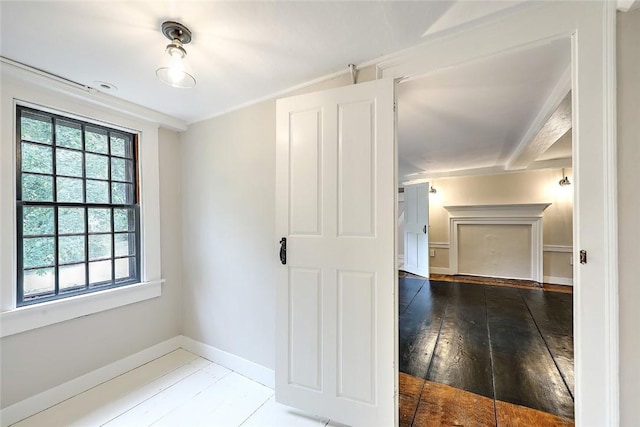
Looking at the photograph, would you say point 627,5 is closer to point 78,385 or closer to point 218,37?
point 218,37

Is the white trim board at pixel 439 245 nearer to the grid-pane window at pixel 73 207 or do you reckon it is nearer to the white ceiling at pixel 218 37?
the white ceiling at pixel 218 37

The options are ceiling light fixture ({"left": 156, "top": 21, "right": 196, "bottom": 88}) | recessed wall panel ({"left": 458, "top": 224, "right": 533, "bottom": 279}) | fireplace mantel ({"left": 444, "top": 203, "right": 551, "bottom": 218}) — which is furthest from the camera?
recessed wall panel ({"left": 458, "top": 224, "right": 533, "bottom": 279})

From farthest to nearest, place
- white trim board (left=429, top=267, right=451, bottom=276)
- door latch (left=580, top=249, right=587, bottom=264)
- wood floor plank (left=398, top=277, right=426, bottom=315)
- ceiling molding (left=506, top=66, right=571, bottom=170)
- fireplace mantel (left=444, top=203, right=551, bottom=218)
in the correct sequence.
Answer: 1. white trim board (left=429, top=267, right=451, bottom=276)
2. fireplace mantel (left=444, top=203, right=551, bottom=218)
3. wood floor plank (left=398, top=277, right=426, bottom=315)
4. ceiling molding (left=506, top=66, right=571, bottom=170)
5. door latch (left=580, top=249, right=587, bottom=264)

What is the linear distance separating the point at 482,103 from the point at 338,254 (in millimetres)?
1875

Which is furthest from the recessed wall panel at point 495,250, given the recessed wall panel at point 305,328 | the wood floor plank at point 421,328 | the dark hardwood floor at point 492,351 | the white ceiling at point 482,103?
the recessed wall panel at point 305,328

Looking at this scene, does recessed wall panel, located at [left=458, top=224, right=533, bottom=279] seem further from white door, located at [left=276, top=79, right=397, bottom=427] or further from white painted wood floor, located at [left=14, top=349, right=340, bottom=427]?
white painted wood floor, located at [left=14, top=349, right=340, bottom=427]

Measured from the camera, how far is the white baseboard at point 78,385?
1.70m

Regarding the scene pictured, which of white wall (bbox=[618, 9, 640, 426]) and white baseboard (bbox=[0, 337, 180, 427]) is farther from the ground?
white wall (bbox=[618, 9, 640, 426])

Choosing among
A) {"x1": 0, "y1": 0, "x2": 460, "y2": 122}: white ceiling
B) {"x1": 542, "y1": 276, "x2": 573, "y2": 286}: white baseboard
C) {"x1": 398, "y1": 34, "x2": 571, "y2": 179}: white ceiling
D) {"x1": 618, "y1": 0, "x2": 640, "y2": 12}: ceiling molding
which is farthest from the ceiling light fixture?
{"x1": 542, "y1": 276, "x2": 573, "y2": 286}: white baseboard

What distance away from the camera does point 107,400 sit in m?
1.91

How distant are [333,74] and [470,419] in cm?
238

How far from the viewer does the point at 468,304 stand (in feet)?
12.8

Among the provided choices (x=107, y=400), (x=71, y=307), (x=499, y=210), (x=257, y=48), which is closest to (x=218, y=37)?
(x=257, y=48)

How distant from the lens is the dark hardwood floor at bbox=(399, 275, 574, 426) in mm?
1845
